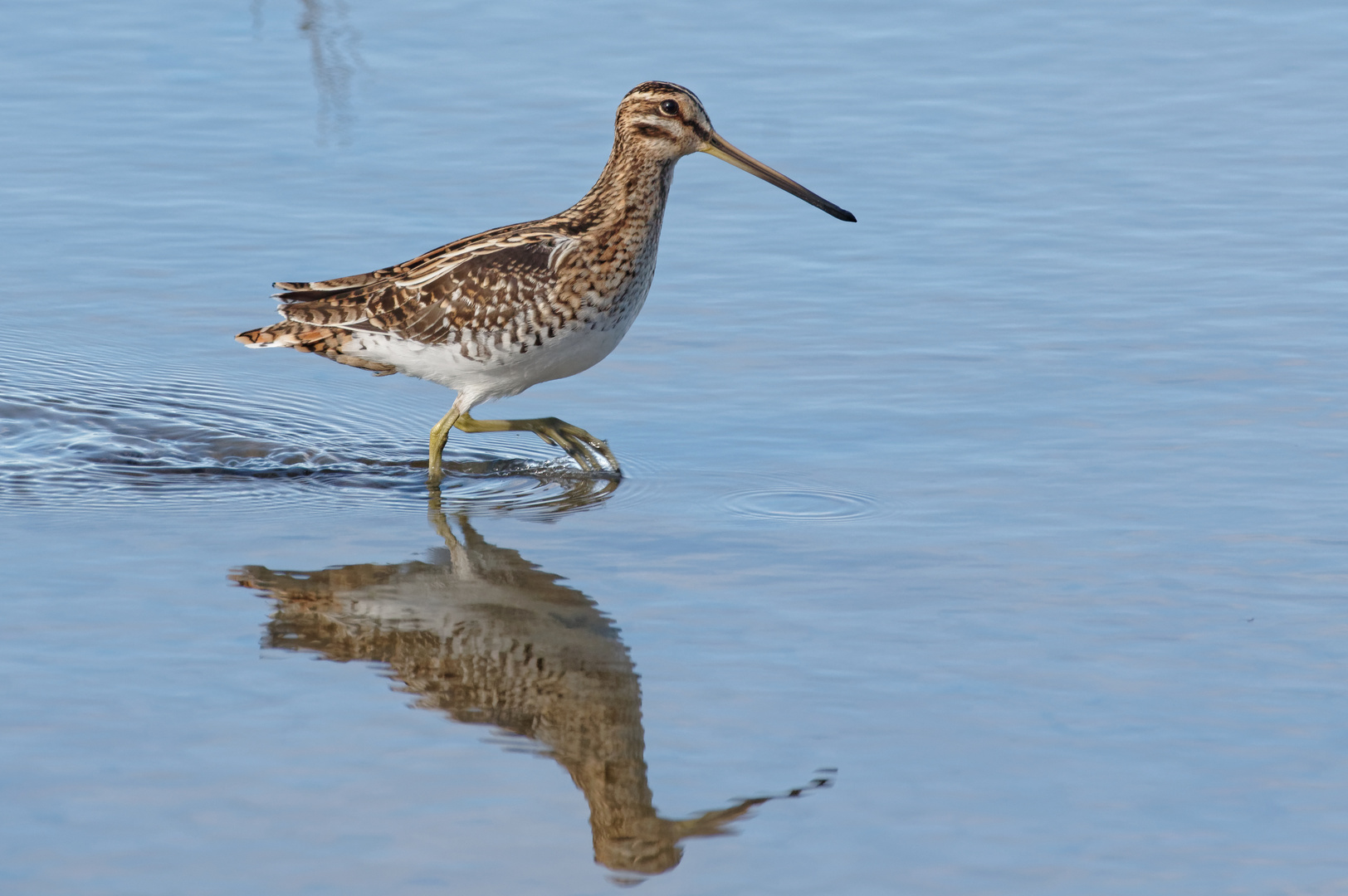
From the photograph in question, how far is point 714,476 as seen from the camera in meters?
8.05

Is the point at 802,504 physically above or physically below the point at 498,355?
below

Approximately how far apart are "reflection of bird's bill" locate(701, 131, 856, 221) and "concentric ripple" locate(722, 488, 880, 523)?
1368 millimetres

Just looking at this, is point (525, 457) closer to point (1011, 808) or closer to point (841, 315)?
point (841, 315)

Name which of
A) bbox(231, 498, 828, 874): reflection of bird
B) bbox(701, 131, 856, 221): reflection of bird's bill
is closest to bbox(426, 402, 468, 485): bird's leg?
bbox(231, 498, 828, 874): reflection of bird

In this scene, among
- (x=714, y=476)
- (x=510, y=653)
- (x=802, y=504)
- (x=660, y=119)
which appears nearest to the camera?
(x=510, y=653)

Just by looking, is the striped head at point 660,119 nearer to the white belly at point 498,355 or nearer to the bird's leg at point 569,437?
the white belly at point 498,355

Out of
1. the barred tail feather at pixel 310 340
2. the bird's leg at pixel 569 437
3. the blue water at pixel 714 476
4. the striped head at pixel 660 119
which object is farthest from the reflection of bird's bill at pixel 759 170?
the barred tail feather at pixel 310 340

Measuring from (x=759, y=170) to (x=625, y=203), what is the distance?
66 centimetres

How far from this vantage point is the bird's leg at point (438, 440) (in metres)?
8.23

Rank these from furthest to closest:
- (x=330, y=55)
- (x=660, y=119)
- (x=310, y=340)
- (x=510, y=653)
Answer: (x=330, y=55) → (x=310, y=340) → (x=660, y=119) → (x=510, y=653)

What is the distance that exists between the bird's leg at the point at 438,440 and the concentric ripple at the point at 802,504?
1258mm

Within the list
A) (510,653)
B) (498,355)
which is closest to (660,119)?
(498,355)

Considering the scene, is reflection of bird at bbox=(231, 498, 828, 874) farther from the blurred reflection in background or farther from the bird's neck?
the blurred reflection in background

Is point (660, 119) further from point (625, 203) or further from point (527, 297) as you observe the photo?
point (527, 297)
